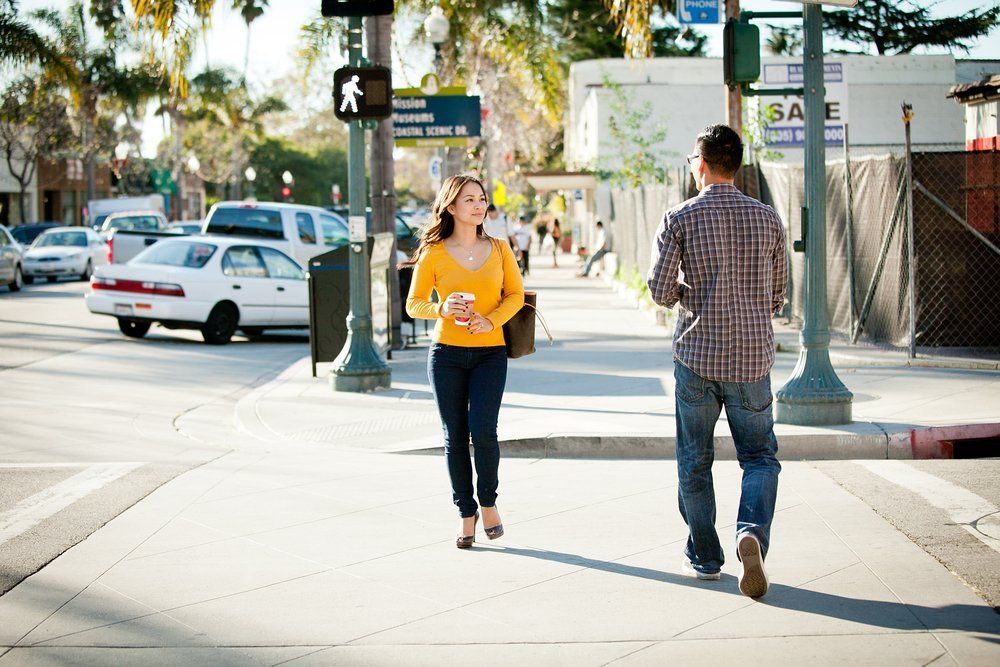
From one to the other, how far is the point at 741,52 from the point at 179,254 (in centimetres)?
1084

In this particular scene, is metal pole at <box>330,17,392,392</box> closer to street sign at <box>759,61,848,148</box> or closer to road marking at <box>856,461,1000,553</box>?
street sign at <box>759,61,848,148</box>

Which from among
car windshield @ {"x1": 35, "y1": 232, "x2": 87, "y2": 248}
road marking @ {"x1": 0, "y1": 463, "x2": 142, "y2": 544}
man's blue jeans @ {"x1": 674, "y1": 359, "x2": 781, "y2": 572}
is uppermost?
car windshield @ {"x1": 35, "y1": 232, "x2": 87, "y2": 248}

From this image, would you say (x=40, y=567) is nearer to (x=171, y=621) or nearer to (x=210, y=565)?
(x=210, y=565)

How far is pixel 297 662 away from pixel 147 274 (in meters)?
13.6

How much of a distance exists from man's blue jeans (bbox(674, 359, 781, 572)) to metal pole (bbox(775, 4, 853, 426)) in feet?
12.7

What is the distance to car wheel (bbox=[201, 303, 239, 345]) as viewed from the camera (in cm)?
1747

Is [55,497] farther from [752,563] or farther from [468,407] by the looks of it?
[752,563]

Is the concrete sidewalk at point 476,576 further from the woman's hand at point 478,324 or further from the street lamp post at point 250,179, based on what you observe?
the street lamp post at point 250,179

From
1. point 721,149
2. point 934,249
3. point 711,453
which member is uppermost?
point 721,149

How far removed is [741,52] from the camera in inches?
371

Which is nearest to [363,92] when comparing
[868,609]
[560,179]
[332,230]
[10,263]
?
[868,609]

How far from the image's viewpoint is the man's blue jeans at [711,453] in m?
5.35

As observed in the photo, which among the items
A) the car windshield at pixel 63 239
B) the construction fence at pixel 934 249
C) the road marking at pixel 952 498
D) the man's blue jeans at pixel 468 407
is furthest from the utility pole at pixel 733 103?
the car windshield at pixel 63 239

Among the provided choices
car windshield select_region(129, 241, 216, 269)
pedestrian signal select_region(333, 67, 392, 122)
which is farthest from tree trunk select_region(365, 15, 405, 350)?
pedestrian signal select_region(333, 67, 392, 122)
